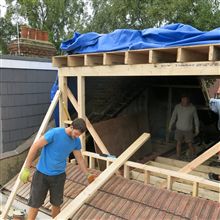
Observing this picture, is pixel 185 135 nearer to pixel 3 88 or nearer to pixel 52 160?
pixel 52 160

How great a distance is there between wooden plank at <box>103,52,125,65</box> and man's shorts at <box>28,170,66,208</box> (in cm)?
220

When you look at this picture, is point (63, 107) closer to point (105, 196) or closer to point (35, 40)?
point (105, 196)

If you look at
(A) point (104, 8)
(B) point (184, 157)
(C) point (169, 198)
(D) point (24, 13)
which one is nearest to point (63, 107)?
(C) point (169, 198)

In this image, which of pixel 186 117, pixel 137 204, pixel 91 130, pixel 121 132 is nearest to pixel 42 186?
pixel 137 204

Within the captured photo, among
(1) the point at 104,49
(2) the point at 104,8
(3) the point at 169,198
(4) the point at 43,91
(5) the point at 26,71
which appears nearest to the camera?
(3) the point at 169,198

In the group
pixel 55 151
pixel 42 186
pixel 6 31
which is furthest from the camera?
pixel 6 31

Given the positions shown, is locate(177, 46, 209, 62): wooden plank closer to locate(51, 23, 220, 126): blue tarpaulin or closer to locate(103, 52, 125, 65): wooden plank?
locate(51, 23, 220, 126): blue tarpaulin

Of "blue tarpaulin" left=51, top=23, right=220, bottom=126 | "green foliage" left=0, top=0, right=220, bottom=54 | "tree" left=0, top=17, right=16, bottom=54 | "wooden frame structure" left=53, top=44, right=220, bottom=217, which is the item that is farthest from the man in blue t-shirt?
"tree" left=0, top=17, right=16, bottom=54

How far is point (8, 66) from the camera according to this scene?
21.7 ft

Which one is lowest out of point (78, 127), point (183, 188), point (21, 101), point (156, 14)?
point (183, 188)

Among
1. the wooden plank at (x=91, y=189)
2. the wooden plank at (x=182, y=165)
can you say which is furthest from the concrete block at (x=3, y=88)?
the wooden plank at (x=182, y=165)

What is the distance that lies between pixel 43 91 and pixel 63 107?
6.29ft

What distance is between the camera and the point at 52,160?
3971mm

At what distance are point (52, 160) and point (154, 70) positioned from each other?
2.21m
